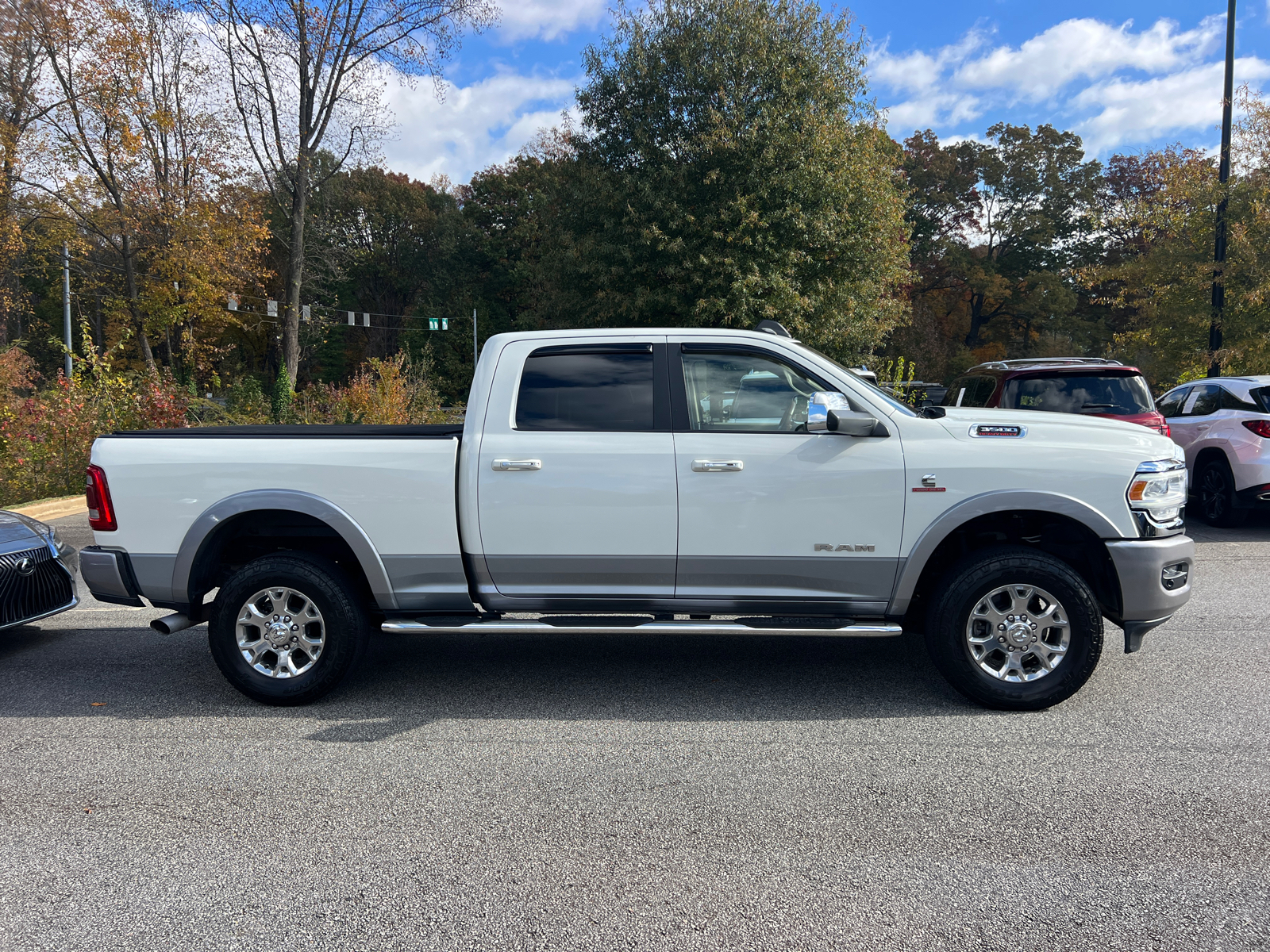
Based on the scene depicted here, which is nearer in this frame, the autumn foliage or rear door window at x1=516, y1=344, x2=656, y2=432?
rear door window at x1=516, y1=344, x2=656, y2=432

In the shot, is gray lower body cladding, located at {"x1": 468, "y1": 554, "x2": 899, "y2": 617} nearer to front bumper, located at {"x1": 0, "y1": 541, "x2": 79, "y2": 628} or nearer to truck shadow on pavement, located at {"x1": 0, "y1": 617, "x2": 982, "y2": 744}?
truck shadow on pavement, located at {"x1": 0, "y1": 617, "x2": 982, "y2": 744}

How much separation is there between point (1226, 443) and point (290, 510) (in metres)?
10.1

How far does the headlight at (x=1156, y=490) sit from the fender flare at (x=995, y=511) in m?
0.20

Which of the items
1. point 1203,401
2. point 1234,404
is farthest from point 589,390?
point 1203,401

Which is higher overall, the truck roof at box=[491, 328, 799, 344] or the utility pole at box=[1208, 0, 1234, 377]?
the utility pole at box=[1208, 0, 1234, 377]

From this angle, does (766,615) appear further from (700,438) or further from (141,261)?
(141,261)

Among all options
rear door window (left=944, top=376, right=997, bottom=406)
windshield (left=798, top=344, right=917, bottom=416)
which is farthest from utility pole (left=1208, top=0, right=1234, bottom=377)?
windshield (left=798, top=344, right=917, bottom=416)

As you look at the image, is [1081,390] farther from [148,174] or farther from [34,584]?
[148,174]

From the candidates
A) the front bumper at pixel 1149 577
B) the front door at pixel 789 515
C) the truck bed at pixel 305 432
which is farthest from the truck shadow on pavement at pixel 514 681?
the truck bed at pixel 305 432

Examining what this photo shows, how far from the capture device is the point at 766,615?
4871 millimetres

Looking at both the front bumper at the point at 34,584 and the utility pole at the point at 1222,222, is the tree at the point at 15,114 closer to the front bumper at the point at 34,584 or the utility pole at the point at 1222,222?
the front bumper at the point at 34,584

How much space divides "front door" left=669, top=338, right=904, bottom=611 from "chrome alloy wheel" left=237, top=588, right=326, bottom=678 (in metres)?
2.05

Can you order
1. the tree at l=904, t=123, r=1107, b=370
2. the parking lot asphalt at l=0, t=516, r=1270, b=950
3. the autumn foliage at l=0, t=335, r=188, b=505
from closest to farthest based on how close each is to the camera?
1. the parking lot asphalt at l=0, t=516, r=1270, b=950
2. the autumn foliage at l=0, t=335, r=188, b=505
3. the tree at l=904, t=123, r=1107, b=370

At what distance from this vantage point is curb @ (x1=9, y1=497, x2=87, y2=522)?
1180cm
